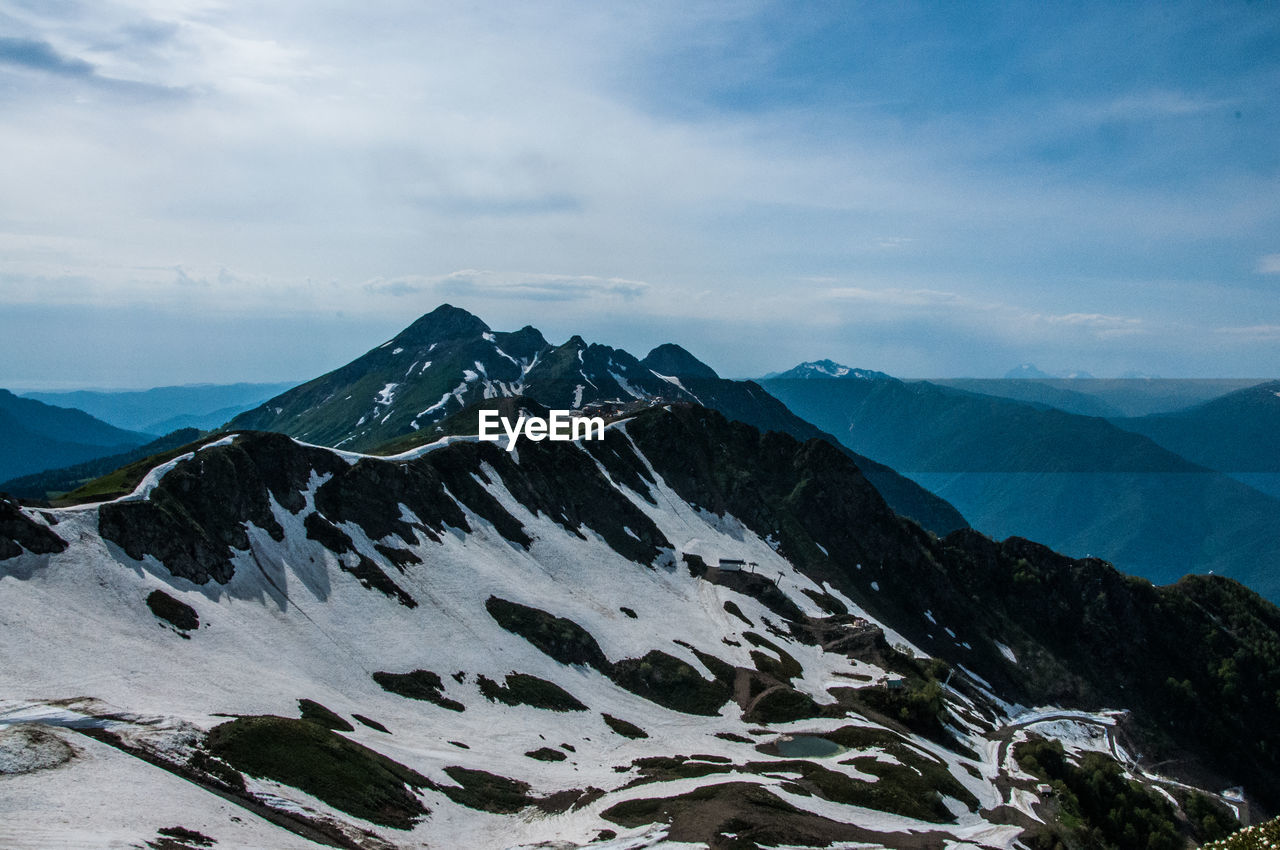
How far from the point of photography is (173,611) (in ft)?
256

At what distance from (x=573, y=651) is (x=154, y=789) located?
65.2 meters

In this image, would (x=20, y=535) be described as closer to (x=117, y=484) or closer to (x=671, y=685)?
(x=117, y=484)

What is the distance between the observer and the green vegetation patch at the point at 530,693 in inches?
3671

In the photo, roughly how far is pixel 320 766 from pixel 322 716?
1299cm

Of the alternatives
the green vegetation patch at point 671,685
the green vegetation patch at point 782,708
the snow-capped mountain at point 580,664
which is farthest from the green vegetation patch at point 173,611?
the green vegetation patch at point 782,708

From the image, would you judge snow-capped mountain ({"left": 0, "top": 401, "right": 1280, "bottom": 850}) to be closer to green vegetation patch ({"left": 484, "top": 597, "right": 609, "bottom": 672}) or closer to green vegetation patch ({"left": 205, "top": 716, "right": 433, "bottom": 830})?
green vegetation patch ({"left": 205, "top": 716, "right": 433, "bottom": 830})

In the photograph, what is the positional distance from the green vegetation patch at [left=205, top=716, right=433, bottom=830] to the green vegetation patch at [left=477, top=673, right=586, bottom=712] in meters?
27.9

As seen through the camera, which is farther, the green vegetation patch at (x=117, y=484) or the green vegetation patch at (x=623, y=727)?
the green vegetation patch at (x=623, y=727)

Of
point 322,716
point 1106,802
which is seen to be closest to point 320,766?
point 322,716

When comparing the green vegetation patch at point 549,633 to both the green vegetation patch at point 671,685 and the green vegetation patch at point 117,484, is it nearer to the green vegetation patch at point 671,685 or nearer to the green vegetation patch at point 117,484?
the green vegetation patch at point 671,685

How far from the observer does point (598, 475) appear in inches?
6388

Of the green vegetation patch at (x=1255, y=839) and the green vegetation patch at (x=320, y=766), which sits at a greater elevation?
the green vegetation patch at (x=1255, y=839)

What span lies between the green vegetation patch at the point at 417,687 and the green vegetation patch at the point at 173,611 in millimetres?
21072

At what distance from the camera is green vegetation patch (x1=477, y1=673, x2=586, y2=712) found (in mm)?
93250
